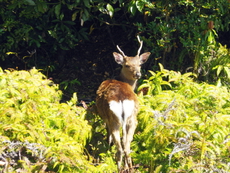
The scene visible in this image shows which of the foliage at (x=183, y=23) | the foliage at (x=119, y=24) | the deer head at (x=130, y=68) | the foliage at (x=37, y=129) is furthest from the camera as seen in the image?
the foliage at (x=183, y=23)

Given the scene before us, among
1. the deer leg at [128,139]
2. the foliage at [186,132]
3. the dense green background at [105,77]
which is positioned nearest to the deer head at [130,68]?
the dense green background at [105,77]

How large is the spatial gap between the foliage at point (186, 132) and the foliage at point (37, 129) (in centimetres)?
72

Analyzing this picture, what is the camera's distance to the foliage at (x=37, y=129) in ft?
13.4

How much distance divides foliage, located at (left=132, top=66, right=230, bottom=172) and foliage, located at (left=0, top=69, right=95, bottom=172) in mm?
716

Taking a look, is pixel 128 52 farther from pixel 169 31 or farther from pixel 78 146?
pixel 78 146

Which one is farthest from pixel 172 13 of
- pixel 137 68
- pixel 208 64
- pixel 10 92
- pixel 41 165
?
pixel 41 165

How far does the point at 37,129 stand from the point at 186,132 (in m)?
1.56

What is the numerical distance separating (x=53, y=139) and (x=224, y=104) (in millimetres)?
2293

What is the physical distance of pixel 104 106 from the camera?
5.28 meters

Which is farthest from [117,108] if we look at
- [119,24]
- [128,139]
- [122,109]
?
[119,24]

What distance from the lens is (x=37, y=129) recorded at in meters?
4.50

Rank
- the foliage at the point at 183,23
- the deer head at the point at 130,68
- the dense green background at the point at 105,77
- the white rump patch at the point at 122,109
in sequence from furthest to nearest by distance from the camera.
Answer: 1. the foliage at the point at 183,23
2. the deer head at the point at 130,68
3. the white rump patch at the point at 122,109
4. the dense green background at the point at 105,77

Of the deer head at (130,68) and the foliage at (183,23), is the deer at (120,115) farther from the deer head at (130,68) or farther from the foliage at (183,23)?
the foliage at (183,23)

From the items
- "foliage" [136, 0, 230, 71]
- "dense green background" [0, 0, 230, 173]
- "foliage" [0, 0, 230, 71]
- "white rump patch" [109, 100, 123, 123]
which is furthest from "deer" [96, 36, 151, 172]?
"foliage" [136, 0, 230, 71]
